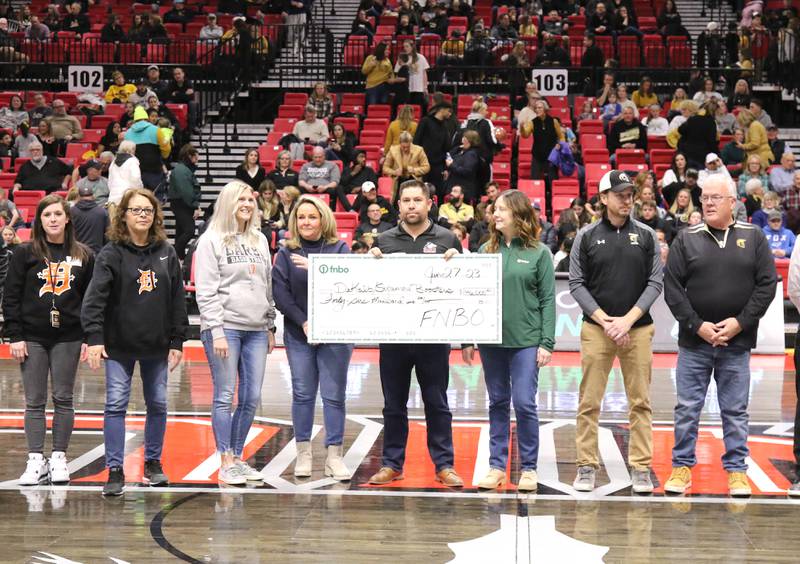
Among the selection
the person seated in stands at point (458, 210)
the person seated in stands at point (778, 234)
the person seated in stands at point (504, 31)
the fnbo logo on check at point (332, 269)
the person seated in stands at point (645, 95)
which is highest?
the person seated in stands at point (504, 31)

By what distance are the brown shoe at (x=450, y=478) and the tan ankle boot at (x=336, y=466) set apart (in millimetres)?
617

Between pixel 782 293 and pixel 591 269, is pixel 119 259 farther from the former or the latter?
pixel 782 293

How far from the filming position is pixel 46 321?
771 cm

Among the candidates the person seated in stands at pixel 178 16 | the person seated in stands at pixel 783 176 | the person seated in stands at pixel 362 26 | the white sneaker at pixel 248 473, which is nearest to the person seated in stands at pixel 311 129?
the person seated in stands at pixel 362 26

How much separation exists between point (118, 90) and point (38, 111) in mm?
1643

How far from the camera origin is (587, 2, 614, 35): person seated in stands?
23.4m

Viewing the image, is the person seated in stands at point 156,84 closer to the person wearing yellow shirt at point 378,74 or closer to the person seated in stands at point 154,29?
the person seated in stands at point 154,29

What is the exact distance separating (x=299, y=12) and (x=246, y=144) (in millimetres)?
5117

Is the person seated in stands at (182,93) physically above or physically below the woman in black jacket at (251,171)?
above

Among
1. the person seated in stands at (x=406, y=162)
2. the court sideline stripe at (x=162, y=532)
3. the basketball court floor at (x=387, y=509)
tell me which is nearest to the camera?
the court sideline stripe at (x=162, y=532)

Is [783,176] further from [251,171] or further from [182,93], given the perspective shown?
[182,93]

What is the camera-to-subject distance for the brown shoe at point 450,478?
777cm

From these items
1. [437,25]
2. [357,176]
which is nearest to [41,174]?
[357,176]

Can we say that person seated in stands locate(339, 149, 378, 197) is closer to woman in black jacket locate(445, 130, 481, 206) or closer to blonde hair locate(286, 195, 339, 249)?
woman in black jacket locate(445, 130, 481, 206)
